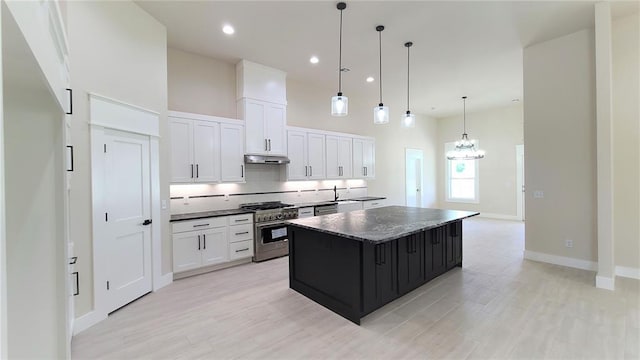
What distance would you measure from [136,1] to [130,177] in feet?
6.68

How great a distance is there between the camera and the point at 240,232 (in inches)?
178

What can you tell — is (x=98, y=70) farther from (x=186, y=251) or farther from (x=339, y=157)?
(x=339, y=157)

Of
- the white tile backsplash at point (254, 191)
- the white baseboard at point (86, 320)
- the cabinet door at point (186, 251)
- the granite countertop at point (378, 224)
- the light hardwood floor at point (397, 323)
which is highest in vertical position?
the white tile backsplash at point (254, 191)

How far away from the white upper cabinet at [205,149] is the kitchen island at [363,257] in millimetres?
1732

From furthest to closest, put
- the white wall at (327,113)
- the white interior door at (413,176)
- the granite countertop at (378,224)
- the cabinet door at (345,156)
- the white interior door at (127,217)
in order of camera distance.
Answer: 1. the white interior door at (413,176)
2. the cabinet door at (345,156)
3. the white wall at (327,113)
4. the white interior door at (127,217)
5. the granite countertop at (378,224)

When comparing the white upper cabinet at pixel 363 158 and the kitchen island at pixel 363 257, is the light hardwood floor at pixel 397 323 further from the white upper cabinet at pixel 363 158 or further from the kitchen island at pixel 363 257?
the white upper cabinet at pixel 363 158

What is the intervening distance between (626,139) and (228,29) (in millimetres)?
5614

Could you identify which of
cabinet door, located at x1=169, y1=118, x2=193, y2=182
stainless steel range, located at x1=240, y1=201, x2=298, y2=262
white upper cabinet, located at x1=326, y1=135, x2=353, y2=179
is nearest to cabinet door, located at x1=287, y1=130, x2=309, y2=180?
white upper cabinet, located at x1=326, y1=135, x2=353, y2=179

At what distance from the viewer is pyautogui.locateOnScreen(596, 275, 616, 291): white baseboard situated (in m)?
3.41

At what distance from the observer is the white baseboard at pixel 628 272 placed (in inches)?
148

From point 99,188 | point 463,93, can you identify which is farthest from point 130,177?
point 463,93

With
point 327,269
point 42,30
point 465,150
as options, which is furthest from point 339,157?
point 42,30

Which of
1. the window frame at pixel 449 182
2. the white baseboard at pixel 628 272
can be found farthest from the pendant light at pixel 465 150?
the white baseboard at pixel 628 272

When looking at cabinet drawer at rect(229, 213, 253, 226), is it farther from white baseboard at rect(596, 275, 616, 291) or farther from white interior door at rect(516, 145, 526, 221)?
white interior door at rect(516, 145, 526, 221)
